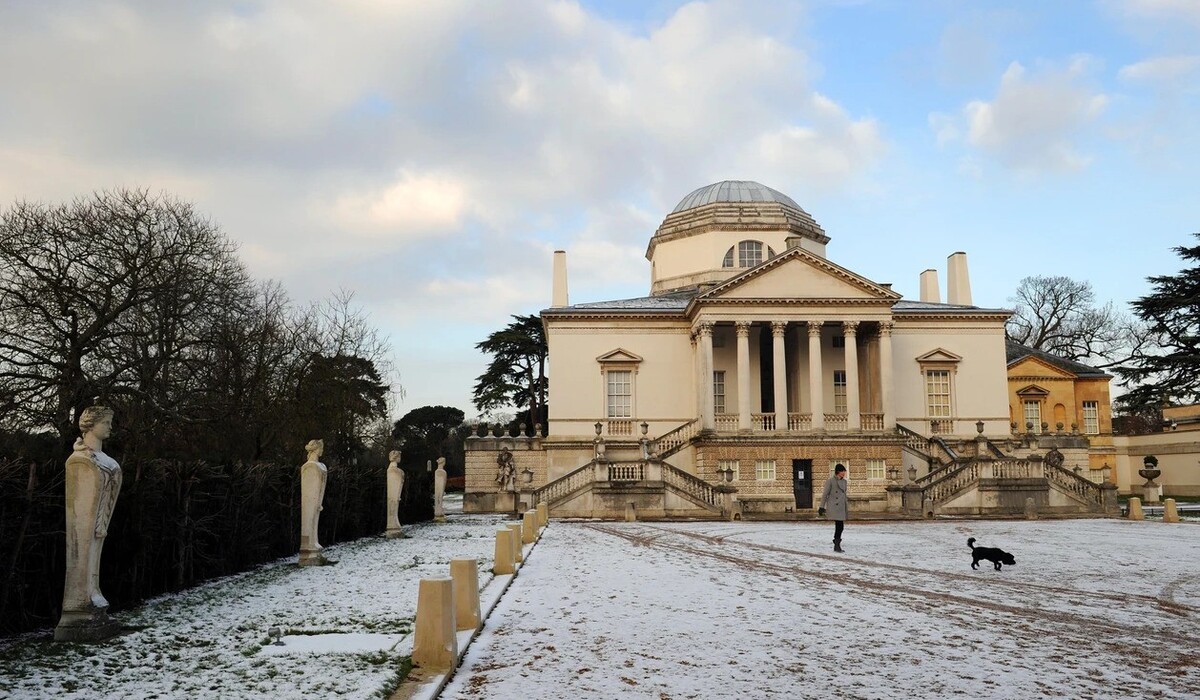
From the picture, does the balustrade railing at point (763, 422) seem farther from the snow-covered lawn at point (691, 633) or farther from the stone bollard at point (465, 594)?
the stone bollard at point (465, 594)

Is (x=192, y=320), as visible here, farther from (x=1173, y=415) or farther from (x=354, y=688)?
(x=1173, y=415)

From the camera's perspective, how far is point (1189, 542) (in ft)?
71.7

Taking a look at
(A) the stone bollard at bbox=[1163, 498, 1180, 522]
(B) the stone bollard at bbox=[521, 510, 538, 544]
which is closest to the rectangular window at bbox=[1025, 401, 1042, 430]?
(A) the stone bollard at bbox=[1163, 498, 1180, 522]

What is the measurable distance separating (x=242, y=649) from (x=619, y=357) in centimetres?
3453

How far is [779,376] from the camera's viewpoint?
39969 millimetres

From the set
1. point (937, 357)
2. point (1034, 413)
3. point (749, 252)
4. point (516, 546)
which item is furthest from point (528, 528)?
point (1034, 413)

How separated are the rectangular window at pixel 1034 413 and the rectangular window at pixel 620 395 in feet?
87.6

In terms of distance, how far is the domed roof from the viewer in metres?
51.4

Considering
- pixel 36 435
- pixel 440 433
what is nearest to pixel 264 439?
pixel 36 435

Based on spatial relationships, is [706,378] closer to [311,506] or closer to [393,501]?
[393,501]

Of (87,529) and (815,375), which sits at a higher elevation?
(815,375)

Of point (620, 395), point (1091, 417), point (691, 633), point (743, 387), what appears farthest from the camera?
point (1091, 417)

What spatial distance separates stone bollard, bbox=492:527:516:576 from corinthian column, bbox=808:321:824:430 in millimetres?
26121

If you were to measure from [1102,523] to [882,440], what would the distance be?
1016 centimetres
